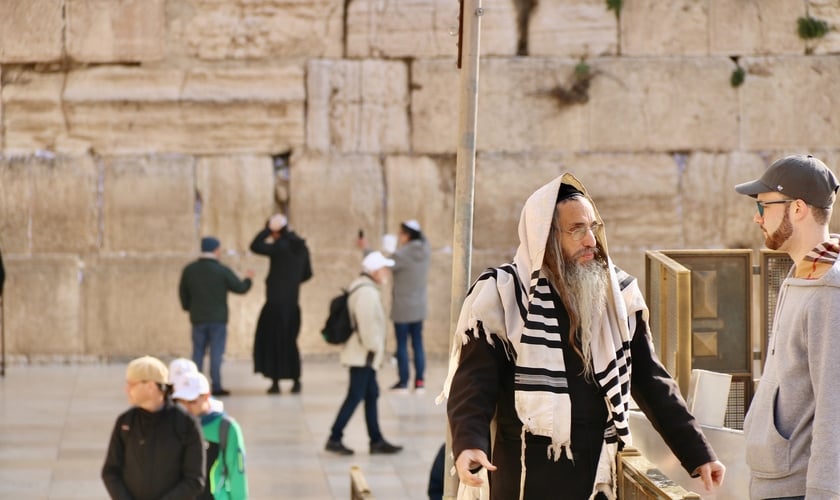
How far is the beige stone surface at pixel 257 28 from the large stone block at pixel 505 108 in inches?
41.0

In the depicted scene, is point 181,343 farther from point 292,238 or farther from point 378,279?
point 378,279

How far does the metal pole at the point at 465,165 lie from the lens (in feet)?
17.9

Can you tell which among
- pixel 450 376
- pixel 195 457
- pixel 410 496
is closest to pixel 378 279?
pixel 410 496

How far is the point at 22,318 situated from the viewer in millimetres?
13766

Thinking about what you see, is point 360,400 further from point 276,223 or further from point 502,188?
point 502,188

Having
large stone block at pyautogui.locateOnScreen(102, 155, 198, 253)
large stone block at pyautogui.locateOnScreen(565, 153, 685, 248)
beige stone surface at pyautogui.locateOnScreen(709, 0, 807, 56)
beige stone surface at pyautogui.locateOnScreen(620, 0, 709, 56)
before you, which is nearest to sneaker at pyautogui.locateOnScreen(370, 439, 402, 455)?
large stone block at pyautogui.locateOnScreen(102, 155, 198, 253)

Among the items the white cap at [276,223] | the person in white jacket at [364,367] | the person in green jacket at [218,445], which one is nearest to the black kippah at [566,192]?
the person in green jacket at [218,445]

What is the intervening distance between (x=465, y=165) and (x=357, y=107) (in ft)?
29.1

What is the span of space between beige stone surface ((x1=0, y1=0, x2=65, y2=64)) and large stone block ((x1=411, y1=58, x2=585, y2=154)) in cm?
373

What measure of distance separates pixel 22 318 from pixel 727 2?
8073 millimetres

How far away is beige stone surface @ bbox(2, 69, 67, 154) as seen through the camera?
13.9m

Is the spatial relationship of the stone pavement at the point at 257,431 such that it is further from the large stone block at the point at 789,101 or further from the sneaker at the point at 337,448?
the large stone block at the point at 789,101

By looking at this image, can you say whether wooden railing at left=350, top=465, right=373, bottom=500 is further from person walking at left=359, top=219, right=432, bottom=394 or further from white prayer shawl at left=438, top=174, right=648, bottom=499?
person walking at left=359, top=219, right=432, bottom=394

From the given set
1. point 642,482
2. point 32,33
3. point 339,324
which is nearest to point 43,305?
point 32,33
